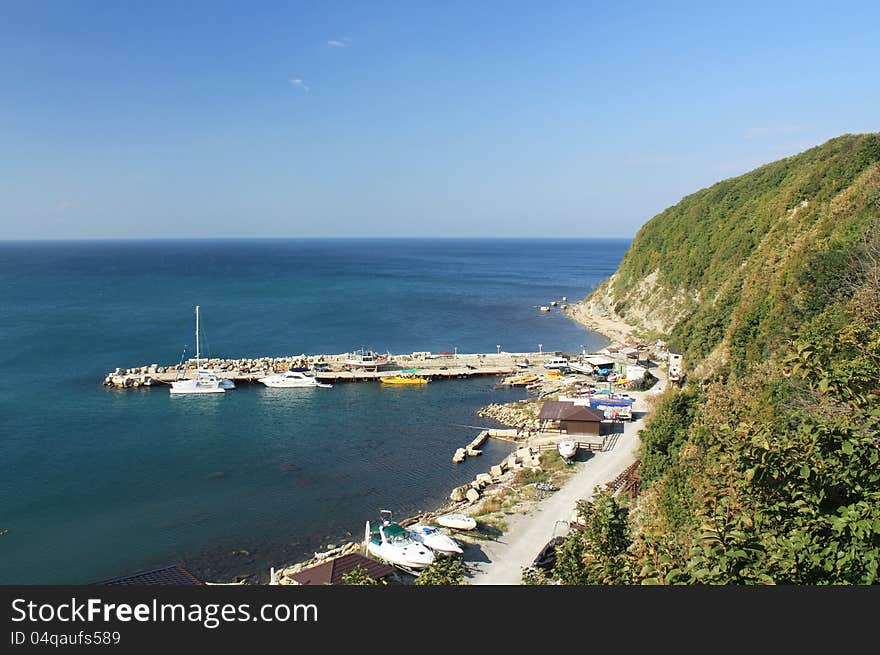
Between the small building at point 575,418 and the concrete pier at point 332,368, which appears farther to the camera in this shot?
the concrete pier at point 332,368

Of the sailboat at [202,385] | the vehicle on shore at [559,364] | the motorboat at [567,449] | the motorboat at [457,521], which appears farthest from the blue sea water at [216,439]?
the vehicle on shore at [559,364]

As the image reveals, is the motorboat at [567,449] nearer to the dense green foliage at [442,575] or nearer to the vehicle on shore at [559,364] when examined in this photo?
the dense green foliage at [442,575]

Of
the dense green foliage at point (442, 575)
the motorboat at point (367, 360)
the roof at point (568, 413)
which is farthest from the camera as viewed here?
the motorboat at point (367, 360)

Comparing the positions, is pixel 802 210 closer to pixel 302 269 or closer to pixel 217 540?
pixel 217 540

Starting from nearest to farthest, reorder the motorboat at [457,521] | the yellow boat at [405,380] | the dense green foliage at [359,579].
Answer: the dense green foliage at [359,579] < the motorboat at [457,521] < the yellow boat at [405,380]

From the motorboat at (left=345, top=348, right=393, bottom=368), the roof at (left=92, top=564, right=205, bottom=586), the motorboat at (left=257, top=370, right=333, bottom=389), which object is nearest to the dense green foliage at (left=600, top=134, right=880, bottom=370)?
the roof at (left=92, top=564, right=205, bottom=586)

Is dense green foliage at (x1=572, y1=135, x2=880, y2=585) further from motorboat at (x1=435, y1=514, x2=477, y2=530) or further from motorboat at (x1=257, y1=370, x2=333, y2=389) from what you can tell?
motorboat at (x1=257, y1=370, x2=333, y2=389)

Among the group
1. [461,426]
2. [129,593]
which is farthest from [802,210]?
[129,593]
